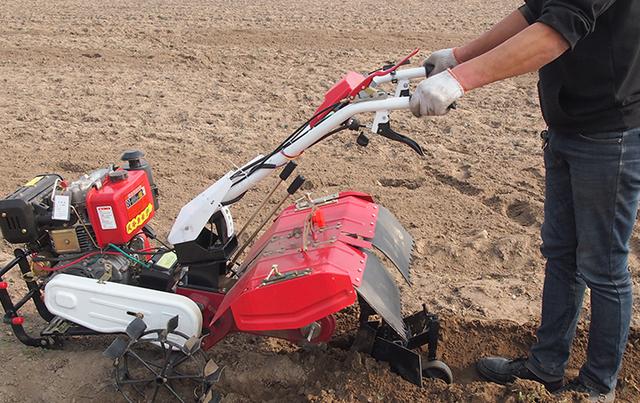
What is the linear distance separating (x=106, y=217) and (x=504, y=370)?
2.19 metres

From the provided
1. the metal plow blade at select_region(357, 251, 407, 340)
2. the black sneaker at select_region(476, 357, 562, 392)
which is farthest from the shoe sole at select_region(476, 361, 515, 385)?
the metal plow blade at select_region(357, 251, 407, 340)

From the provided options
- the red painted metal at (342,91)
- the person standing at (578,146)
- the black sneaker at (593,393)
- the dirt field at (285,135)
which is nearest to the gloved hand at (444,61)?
the person standing at (578,146)

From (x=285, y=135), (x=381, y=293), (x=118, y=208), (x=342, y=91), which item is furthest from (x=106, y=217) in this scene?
(x=285, y=135)

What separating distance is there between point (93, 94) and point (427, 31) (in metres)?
5.47

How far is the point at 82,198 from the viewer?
3400 mm

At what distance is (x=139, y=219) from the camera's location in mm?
3533

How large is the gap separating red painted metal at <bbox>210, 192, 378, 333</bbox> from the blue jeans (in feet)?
2.94

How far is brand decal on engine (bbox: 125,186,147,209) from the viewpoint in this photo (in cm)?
340

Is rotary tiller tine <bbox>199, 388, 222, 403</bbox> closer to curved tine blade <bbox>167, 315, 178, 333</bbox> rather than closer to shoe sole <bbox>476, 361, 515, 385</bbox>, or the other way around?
curved tine blade <bbox>167, 315, 178, 333</bbox>

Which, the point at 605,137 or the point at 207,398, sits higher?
the point at 605,137

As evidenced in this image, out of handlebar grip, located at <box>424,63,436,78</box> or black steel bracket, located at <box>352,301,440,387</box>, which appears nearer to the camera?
black steel bracket, located at <box>352,301,440,387</box>

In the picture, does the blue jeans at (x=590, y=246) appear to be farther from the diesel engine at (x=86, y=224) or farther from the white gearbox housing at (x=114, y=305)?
the diesel engine at (x=86, y=224)

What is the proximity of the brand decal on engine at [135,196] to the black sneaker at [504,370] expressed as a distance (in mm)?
2019

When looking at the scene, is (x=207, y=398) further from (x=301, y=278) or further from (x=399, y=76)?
(x=399, y=76)
